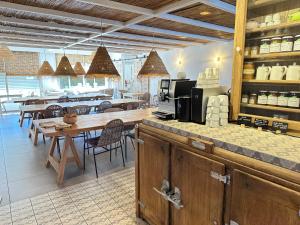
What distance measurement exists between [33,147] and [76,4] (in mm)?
3028

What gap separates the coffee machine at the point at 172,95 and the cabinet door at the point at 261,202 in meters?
0.81

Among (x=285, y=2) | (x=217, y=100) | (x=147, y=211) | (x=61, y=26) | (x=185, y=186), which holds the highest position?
(x=61, y=26)

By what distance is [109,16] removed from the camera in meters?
3.76

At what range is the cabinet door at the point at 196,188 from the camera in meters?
1.29

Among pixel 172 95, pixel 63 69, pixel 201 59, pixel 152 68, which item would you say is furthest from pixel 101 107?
pixel 201 59

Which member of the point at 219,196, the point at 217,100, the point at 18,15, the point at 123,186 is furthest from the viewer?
the point at 18,15

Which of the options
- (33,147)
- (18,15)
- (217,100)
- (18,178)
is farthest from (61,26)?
(217,100)

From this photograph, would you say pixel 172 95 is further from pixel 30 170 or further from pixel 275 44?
pixel 30 170

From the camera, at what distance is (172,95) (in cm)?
191

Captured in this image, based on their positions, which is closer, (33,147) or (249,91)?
(249,91)

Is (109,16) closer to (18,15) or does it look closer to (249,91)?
(18,15)

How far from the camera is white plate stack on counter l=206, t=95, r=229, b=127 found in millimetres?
→ 1621

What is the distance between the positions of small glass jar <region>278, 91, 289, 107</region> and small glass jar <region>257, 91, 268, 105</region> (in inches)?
4.0

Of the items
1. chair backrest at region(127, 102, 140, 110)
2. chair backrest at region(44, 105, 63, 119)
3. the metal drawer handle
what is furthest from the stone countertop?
chair backrest at region(127, 102, 140, 110)
